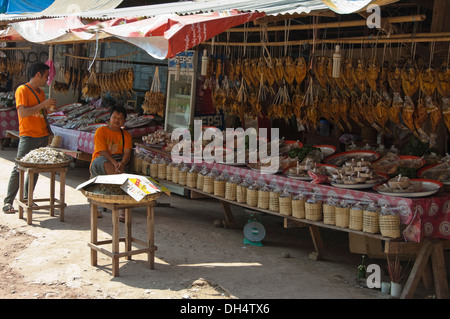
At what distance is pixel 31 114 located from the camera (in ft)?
20.0

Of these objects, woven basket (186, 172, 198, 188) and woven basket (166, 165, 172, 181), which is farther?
woven basket (166, 165, 172, 181)

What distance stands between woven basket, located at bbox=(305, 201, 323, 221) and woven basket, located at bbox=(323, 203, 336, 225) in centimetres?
10

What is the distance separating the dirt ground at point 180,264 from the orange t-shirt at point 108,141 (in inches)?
34.3

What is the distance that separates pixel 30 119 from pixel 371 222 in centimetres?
417

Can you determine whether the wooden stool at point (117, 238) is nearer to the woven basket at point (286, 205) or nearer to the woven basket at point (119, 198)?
the woven basket at point (119, 198)

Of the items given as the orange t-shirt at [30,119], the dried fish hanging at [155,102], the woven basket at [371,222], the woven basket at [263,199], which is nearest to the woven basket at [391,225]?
the woven basket at [371,222]

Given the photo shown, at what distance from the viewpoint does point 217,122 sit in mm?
7812

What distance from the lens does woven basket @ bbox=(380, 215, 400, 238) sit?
4.07 meters

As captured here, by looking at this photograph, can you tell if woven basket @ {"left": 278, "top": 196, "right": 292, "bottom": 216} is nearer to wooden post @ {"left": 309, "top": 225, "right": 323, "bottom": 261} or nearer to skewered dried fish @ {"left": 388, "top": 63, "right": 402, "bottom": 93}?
wooden post @ {"left": 309, "top": 225, "right": 323, "bottom": 261}

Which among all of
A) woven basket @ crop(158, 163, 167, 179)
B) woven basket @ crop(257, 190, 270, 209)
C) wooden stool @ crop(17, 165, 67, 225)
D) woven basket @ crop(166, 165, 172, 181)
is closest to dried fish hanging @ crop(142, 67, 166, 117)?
woven basket @ crop(158, 163, 167, 179)

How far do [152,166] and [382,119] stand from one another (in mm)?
2834

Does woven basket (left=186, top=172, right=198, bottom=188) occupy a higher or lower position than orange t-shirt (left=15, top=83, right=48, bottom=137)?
lower

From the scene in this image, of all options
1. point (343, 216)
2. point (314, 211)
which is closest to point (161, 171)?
point (314, 211)

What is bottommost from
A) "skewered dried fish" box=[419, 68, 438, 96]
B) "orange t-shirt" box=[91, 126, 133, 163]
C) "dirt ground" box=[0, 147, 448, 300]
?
"dirt ground" box=[0, 147, 448, 300]
